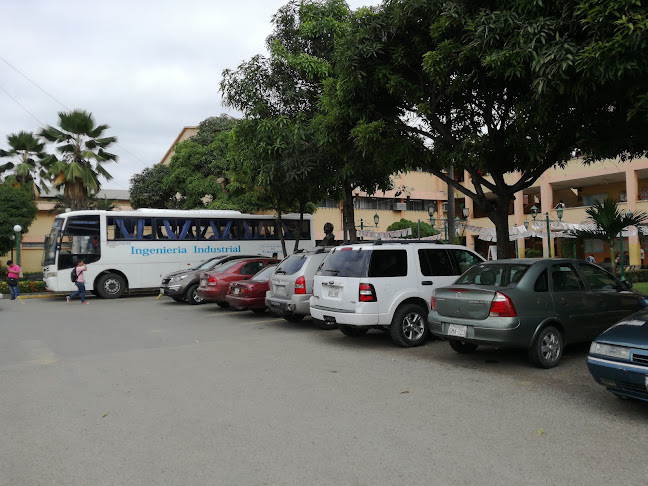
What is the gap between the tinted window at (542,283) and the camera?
738 centimetres

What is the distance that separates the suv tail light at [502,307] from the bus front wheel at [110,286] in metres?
17.1

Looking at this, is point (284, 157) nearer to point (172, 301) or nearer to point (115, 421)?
point (172, 301)

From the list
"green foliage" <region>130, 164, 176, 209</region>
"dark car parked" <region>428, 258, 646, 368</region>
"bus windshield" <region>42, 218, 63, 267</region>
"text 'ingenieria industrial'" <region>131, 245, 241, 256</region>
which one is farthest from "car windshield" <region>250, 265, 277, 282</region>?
"green foliage" <region>130, 164, 176, 209</region>

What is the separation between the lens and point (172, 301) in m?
19.2

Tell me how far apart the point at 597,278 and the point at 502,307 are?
7.12 feet

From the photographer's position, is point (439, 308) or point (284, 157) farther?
point (284, 157)

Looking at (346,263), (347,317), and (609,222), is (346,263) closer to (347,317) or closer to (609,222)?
(347,317)

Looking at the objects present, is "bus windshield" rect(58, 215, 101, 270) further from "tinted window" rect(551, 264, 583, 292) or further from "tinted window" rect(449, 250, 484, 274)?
"tinted window" rect(551, 264, 583, 292)

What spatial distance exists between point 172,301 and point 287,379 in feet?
43.3

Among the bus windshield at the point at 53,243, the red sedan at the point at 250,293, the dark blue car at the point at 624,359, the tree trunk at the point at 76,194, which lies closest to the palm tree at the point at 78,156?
the tree trunk at the point at 76,194

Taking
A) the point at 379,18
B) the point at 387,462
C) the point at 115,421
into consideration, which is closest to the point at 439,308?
the point at 387,462

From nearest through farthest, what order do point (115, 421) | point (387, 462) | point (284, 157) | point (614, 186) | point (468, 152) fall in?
point (387, 462) < point (115, 421) < point (468, 152) < point (284, 157) < point (614, 186)

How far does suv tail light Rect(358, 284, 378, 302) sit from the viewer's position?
8883 mm

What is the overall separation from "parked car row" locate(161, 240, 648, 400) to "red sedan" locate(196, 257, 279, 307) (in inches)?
161
